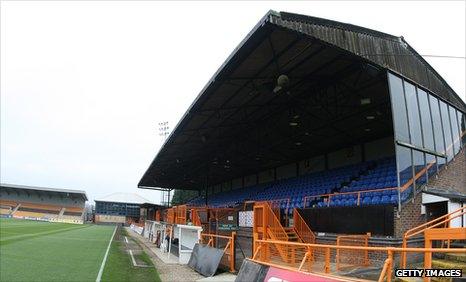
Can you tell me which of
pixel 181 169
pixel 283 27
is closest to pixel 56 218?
pixel 181 169

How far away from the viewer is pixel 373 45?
14148 millimetres

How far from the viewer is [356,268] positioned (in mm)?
11508

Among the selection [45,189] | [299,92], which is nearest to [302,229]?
[299,92]

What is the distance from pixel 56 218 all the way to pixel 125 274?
8172 cm

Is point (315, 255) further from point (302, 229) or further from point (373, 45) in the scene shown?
point (302, 229)

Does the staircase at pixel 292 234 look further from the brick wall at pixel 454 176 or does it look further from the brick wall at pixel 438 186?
the brick wall at pixel 454 176

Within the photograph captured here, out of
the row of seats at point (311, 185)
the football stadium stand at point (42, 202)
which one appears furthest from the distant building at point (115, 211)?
the row of seats at point (311, 185)

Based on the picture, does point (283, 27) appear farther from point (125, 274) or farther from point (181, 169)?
point (181, 169)

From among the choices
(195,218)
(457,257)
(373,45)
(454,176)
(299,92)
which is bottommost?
(457,257)

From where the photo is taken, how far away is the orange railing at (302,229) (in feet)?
55.7

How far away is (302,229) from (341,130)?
29.8ft

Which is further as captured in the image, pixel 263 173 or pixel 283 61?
pixel 263 173

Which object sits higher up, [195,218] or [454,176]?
[454,176]

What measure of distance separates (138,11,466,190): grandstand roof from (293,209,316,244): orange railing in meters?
5.29
